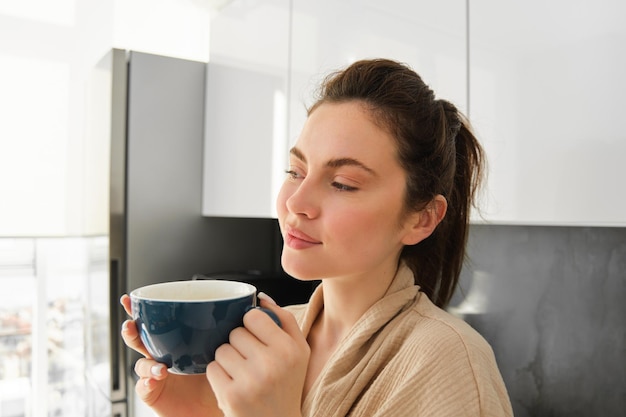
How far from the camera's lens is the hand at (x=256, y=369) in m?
0.55

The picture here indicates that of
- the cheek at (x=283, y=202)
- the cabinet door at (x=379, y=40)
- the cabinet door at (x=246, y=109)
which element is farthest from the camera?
the cabinet door at (x=246, y=109)

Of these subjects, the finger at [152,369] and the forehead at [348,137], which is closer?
the finger at [152,369]

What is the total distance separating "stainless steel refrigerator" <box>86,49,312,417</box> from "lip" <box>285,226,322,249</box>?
3.95 ft

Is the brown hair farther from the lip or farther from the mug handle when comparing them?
the mug handle

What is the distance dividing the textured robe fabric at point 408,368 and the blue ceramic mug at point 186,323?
0.64ft

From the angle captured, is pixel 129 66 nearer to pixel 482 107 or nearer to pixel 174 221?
pixel 174 221

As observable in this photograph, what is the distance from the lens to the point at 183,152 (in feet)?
6.81

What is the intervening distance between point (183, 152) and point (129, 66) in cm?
37

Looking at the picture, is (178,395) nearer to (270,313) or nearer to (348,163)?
(270,313)

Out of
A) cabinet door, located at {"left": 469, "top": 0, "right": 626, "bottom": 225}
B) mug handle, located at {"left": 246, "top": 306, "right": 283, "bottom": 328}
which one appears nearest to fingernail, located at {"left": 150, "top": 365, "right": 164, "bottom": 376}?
mug handle, located at {"left": 246, "top": 306, "right": 283, "bottom": 328}

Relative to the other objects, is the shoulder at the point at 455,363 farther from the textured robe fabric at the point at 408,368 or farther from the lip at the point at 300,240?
the lip at the point at 300,240

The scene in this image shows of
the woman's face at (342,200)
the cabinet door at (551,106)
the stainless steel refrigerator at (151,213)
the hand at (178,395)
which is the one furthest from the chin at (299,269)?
the stainless steel refrigerator at (151,213)

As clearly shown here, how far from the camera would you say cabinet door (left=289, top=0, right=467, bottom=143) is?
3.47 ft

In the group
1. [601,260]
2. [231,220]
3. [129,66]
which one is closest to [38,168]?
[129,66]
